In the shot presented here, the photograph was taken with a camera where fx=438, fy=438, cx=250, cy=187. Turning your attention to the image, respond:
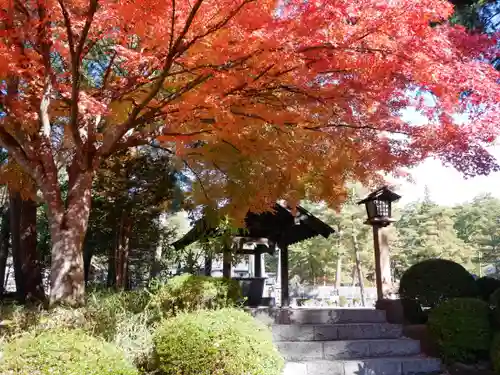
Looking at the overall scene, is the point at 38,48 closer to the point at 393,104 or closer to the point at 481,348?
the point at 393,104

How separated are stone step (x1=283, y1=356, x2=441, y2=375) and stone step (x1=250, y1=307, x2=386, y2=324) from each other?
1.24 metres

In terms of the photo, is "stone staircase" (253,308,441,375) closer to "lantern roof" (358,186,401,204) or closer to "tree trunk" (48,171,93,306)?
"lantern roof" (358,186,401,204)

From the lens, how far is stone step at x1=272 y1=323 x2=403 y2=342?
6.99m

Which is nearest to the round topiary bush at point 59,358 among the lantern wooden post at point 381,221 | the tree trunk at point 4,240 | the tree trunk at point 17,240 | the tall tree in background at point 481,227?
the lantern wooden post at point 381,221

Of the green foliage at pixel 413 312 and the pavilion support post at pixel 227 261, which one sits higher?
the pavilion support post at pixel 227 261

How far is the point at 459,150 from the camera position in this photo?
645cm

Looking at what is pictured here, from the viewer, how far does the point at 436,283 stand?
750cm

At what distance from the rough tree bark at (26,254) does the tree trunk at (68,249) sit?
5780mm

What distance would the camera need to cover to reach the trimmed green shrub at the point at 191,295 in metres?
6.79

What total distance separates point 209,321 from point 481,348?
4068mm

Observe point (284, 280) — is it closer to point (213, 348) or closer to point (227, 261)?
point (227, 261)

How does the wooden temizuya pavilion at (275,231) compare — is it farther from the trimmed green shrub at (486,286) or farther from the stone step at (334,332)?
the trimmed green shrub at (486,286)

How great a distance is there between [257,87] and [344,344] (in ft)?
13.2

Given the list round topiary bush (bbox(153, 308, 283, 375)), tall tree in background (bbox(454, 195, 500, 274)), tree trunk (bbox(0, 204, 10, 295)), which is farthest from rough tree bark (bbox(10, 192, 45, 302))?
tall tree in background (bbox(454, 195, 500, 274))
